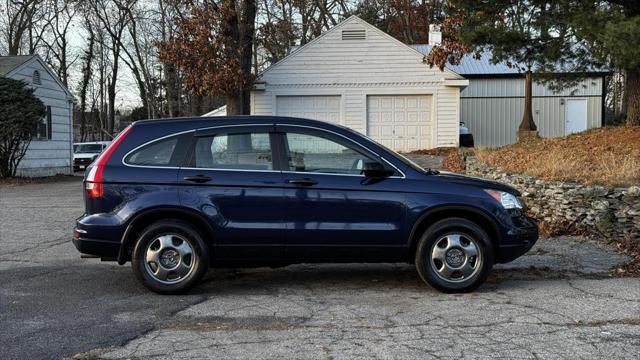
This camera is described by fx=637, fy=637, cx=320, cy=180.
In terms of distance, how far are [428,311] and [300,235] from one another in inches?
56.3

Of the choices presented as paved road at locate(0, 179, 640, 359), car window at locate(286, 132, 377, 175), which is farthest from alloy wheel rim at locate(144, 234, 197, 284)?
car window at locate(286, 132, 377, 175)

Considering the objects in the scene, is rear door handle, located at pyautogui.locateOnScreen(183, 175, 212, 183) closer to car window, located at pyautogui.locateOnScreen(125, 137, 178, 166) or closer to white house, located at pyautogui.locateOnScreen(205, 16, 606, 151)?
car window, located at pyautogui.locateOnScreen(125, 137, 178, 166)

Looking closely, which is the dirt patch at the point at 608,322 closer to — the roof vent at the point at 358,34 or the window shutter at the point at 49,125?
the roof vent at the point at 358,34

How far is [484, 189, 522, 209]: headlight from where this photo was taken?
21.1 ft

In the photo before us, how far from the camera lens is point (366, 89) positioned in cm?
2402

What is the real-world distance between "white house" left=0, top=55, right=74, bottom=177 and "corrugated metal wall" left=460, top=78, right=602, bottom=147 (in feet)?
61.5

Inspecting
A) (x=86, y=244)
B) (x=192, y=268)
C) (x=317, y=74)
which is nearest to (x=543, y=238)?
(x=192, y=268)

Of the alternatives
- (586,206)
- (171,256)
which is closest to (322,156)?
(171,256)

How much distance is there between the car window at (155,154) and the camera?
6379 millimetres

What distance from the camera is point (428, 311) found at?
19.2ft

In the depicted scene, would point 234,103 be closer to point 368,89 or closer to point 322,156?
point 368,89

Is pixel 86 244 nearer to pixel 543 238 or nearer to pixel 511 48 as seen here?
pixel 543 238

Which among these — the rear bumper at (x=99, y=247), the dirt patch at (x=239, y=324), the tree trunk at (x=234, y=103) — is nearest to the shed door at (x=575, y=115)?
the tree trunk at (x=234, y=103)

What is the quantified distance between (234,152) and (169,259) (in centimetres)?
125
